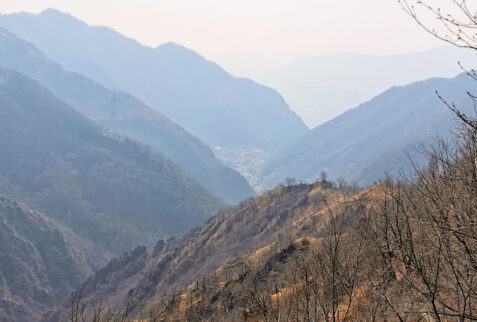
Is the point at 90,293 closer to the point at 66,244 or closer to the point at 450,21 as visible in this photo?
the point at 66,244

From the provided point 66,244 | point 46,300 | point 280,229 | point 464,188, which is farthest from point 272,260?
point 66,244

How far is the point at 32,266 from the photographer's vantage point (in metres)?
176

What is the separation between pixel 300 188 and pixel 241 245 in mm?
29511

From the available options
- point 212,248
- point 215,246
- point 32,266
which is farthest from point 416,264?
point 32,266

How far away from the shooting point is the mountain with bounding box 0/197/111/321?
152 m

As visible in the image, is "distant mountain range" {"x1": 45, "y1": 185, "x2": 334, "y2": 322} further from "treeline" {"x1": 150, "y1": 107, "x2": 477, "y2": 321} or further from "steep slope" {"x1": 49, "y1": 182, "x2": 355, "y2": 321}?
"treeline" {"x1": 150, "y1": 107, "x2": 477, "y2": 321}

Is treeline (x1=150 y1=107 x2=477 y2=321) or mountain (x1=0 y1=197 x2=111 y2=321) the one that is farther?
mountain (x1=0 y1=197 x2=111 y2=321)

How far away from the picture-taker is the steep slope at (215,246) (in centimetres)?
10843

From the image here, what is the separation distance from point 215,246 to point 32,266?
91.7 metres

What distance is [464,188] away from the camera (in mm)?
9273

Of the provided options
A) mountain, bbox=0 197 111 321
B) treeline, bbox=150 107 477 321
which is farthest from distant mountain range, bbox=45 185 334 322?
treeline, bbox=150 107 477 321

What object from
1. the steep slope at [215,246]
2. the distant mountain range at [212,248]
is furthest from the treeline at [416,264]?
the steep slope at [215,246]

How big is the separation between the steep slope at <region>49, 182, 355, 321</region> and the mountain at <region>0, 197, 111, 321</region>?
20266 mm

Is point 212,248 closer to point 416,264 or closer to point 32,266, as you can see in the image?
point 32,266
